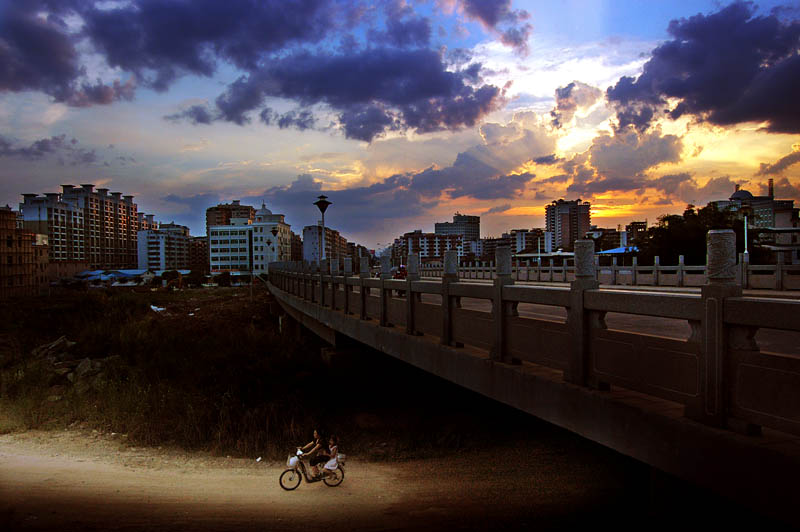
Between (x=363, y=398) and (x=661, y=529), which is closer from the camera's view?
(x=661, y=529)

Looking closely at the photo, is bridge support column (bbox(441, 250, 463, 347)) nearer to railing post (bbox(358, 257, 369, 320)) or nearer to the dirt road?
the dirt road

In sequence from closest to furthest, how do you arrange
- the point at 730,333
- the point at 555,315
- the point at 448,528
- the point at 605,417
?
the point at 730,333 → the point at 605,417 → the point at 448,528 → the point at 555,315

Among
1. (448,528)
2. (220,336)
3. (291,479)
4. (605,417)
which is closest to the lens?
(605,417)

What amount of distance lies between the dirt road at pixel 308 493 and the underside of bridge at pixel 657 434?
2.94m

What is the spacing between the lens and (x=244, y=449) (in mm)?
12078

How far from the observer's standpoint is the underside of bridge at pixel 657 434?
341 cm

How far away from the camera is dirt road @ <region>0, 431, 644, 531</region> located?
8289 mm

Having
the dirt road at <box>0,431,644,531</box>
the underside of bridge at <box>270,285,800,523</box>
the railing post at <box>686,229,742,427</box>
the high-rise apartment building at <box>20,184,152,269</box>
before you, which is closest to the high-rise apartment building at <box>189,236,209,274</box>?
the high-rise apartment building at <box>20,184,152,269</box>

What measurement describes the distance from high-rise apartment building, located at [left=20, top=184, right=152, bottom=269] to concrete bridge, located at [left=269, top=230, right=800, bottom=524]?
13560 centimetres

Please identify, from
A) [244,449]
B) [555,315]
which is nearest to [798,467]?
[555,315]

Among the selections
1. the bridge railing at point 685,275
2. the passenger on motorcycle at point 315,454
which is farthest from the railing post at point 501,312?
the bridge railing at point 685,275

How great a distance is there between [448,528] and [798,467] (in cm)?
568

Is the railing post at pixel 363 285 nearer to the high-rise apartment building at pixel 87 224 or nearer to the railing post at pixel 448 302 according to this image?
the railing post at pixel 448 302

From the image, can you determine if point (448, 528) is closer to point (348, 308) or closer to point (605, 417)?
point (605, 417)
